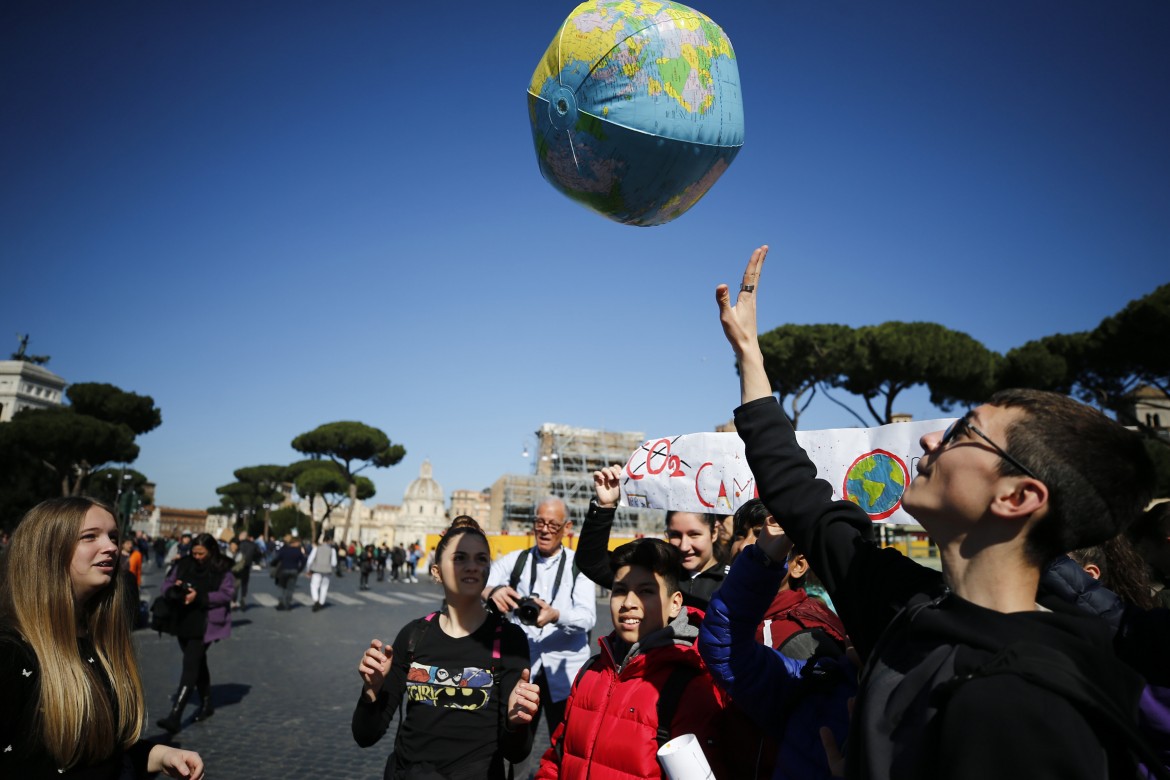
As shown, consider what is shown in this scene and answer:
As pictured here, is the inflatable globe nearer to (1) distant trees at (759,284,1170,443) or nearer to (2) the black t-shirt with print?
(2) the black t-shirt with print

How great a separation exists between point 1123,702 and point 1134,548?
2.65m

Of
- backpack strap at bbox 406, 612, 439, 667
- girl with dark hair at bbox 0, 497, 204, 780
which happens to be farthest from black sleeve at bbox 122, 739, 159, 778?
backpack strap at bbox 406, 612, 439, 667

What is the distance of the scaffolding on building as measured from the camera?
131 feet

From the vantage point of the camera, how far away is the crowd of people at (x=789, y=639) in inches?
36.9

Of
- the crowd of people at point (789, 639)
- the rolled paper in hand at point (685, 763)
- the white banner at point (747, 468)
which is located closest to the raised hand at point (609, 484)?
the crowd of people at point (789, 639)

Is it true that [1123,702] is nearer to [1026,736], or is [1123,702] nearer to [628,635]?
[1026,736]

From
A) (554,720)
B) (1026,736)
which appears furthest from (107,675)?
(554,720)

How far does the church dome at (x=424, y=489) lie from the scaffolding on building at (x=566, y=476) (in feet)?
156

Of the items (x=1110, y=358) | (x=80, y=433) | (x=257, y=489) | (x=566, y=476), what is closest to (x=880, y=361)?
(x=1110, y=358)

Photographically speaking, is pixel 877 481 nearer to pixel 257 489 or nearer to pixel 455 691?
pixel 455 691

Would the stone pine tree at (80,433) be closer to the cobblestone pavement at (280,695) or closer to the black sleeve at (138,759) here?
the cobblestone pavement at (280,695)

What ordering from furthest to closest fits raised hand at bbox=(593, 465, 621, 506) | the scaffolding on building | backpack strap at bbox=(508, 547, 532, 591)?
the scaffolding on building
backpack strap at bbox=(508, 547, 532, 591)
raised hand at bbox=(593, 465, 621, 506)

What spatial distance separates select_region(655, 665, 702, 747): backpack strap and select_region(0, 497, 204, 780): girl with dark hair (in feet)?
4.42

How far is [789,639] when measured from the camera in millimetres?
2316
